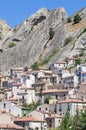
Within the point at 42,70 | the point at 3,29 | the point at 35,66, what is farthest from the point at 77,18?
the point at 3,29

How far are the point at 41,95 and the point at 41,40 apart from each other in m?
40.3

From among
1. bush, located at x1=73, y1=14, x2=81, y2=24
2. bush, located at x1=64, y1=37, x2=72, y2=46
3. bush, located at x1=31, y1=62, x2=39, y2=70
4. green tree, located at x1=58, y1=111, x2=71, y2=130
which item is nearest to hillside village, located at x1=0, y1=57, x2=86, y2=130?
bush, located at x1=31, y1=62, x2=39, y2=70

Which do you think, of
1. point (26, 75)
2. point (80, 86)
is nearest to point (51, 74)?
point (26, 75)

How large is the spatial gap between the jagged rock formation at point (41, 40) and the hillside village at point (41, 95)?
25.0 feet

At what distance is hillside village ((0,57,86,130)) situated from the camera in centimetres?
8556

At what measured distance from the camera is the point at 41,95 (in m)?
102

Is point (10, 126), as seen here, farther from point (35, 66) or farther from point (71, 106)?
point (35, 66)

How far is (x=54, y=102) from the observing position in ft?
316

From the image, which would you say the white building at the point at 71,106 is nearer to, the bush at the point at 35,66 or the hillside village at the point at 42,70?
the hillside village at the point at 42,70

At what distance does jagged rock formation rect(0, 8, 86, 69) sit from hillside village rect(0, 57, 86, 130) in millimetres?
7621

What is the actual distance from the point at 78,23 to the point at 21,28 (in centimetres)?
1947

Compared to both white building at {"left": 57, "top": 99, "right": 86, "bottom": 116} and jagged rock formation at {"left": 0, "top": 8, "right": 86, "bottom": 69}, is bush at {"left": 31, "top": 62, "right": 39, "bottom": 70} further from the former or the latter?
white building at {"left": 57, "top": 99, "right": 86, "bottom": 116}

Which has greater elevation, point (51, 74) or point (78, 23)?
point (78, 23)

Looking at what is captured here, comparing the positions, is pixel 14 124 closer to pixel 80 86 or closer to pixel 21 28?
pixel 80 86
